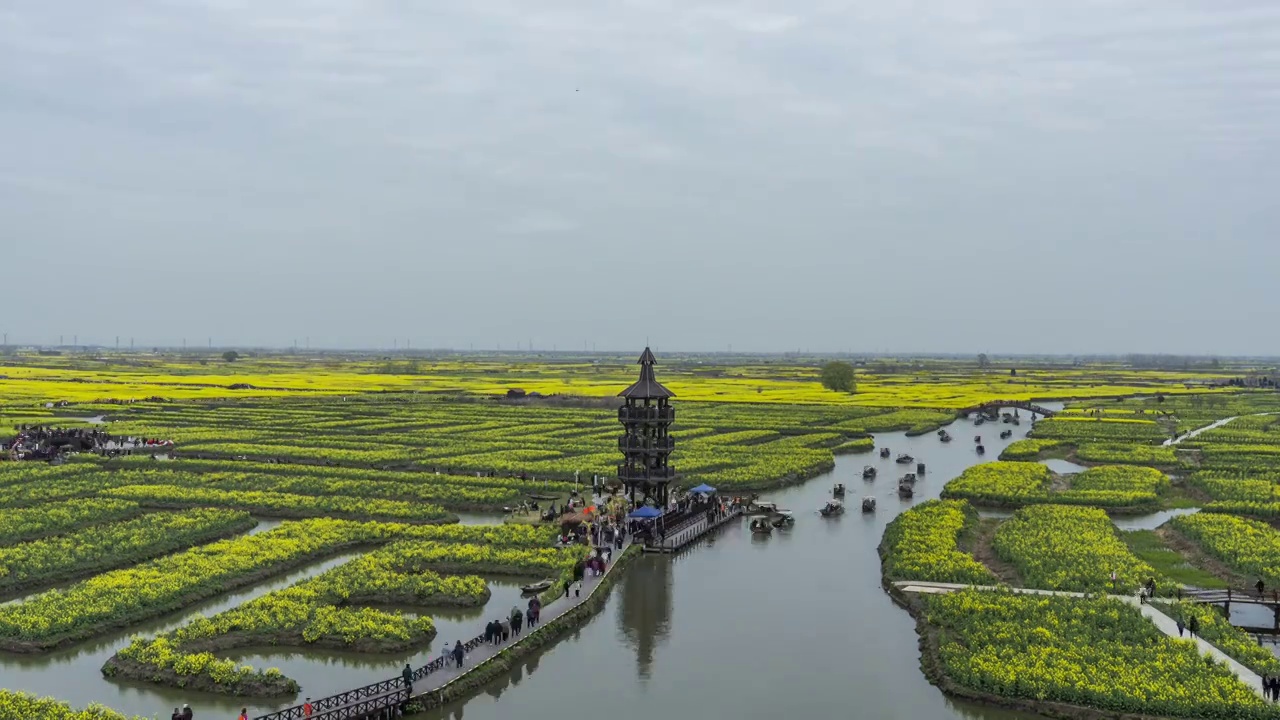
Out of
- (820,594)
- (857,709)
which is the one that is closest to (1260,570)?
(820,594)

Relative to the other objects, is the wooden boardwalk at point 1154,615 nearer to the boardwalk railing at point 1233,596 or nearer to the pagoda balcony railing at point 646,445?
the boardwalk railing at point 1233,596

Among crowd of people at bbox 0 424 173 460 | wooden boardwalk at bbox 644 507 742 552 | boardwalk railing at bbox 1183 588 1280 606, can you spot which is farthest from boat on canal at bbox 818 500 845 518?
crowd of people at bbox 0 424 173 460

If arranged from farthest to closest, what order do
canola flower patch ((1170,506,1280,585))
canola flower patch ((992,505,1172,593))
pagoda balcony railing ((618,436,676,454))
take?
pagoda balcony railing ((618,436,676,454)), canola flower patch ((1170,506,1280,585)), canola flower patch ((992,505,1172,593))

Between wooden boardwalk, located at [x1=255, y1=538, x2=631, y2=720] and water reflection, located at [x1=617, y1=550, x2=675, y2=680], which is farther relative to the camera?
water reflection, located at [x1=617, y1=550, x2=675, y2=680]

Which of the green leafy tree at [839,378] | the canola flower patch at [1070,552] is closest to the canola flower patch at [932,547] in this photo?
the canola flower patch at [1070,552]

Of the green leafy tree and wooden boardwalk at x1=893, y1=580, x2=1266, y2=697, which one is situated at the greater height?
the green leafy tree

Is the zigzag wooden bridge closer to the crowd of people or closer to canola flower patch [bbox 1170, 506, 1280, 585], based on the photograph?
canola flower patch [bbox 1170, 506, 1280, 585]

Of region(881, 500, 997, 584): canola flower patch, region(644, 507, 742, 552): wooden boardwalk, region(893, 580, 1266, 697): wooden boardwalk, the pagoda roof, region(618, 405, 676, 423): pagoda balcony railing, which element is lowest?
region(644, 507, 742, 552): wooden boardwalk
